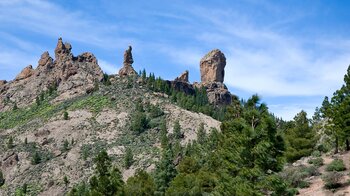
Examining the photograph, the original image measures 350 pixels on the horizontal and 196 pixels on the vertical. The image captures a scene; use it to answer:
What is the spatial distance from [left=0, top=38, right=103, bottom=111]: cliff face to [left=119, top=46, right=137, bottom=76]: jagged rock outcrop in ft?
30.4

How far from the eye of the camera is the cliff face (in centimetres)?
17548

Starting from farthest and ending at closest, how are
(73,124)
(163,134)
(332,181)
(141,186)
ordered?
(73,124) < (163,134) < (141,186) < (332,181)

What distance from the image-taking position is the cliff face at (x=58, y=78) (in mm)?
175475

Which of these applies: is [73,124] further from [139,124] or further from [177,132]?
[177,132]

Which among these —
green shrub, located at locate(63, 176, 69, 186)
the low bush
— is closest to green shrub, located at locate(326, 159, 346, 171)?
the low bush

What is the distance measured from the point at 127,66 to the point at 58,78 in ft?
93.7

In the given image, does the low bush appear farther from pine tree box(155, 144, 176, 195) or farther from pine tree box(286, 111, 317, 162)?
pine tree box(155, 144, 176, 195)

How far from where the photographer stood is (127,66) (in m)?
184

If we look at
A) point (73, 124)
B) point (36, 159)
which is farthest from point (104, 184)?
point (73, 124)

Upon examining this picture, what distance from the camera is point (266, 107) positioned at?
1312 inches

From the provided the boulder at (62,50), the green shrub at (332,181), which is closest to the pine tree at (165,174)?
the green shrub at (332,181)

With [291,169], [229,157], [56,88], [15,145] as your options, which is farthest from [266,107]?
[56,88]

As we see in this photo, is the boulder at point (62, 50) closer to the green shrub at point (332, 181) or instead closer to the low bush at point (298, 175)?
the low bush at point (298, 175)

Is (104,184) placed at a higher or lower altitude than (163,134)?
lower
